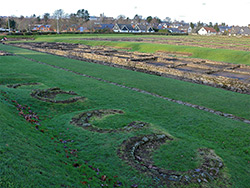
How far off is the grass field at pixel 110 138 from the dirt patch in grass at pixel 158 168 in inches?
7.0

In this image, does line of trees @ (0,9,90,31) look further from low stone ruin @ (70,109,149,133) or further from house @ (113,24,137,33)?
low stone ruin @ (70,109,149,133)

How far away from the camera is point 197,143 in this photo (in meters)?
8.43

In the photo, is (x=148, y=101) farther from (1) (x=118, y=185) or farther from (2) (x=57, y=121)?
(1) (x=118, y=185)

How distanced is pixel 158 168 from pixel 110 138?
8.11 feet

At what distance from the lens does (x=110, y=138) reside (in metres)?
8.56

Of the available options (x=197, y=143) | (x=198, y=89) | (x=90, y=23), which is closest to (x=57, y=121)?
(x=197, y=143)

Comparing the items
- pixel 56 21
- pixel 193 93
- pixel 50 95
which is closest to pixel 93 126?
pixel 50 95

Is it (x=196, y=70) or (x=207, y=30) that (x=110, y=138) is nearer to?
(x=196, y=70)

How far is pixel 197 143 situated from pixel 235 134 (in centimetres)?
211

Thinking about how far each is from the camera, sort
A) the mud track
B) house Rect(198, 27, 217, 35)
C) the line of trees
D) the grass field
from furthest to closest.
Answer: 1. house Rect(198, 27, 217, 35)
2. the line of trees
3. the mud track
4. the grass field

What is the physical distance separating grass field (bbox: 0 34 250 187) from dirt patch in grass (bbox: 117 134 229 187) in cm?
18

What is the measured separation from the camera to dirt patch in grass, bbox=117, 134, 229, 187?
634 cm

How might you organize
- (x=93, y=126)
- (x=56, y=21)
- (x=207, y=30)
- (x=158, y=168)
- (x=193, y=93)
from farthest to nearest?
(x=207, y=30) → (x=56, y=21) → (x=193, y=93) → (x=93, y=126) → (x=158, y=168)

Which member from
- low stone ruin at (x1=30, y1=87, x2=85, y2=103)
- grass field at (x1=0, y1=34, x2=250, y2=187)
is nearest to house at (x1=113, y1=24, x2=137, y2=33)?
grass field at (x1=0, y1=34, x2=250, y2=187)
